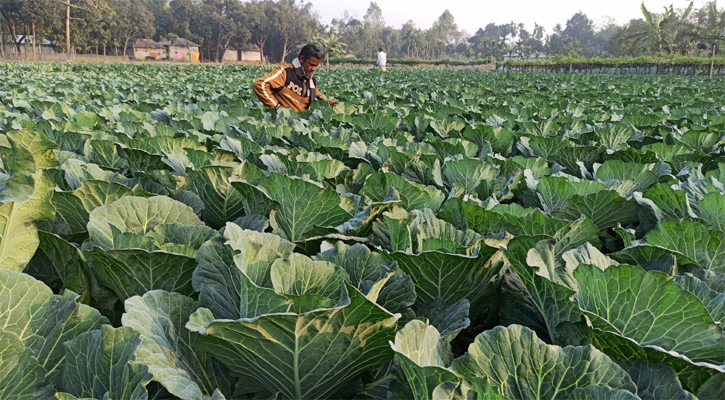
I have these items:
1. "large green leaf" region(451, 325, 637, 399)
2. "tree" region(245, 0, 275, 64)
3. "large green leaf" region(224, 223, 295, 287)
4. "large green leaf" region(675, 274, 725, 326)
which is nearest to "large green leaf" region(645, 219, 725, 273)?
"large green leaf" region(675, 274, 725, 326)

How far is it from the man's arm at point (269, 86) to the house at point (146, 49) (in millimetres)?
83176

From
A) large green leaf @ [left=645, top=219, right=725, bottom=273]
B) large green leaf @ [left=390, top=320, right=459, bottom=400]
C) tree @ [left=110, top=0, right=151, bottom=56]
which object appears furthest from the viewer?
tree @ [left=110, top=0, right=151, bottom=56]

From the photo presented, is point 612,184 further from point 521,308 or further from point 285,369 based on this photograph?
point 285,369

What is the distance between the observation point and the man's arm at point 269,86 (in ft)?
22.0

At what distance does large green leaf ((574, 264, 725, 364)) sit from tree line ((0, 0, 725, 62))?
Result: 29.6m

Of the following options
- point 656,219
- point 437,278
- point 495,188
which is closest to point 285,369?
point 437,278

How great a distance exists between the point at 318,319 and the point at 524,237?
23.9 inches

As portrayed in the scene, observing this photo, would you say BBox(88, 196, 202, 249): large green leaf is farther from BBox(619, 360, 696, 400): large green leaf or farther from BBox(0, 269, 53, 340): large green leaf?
BBox(619, 360, 696, 400): large green leaf

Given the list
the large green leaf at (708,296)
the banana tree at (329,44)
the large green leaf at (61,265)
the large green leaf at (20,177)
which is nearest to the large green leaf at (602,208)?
the large green leaf at (708,296)

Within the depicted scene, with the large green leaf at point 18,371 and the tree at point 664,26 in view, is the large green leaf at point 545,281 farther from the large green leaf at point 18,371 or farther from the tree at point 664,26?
the tree at point 664,26

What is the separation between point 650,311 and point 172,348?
1.07 meters

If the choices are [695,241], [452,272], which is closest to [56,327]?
[452,272]

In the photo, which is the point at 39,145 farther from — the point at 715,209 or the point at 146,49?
the point at 146,49

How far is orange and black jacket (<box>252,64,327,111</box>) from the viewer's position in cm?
707
